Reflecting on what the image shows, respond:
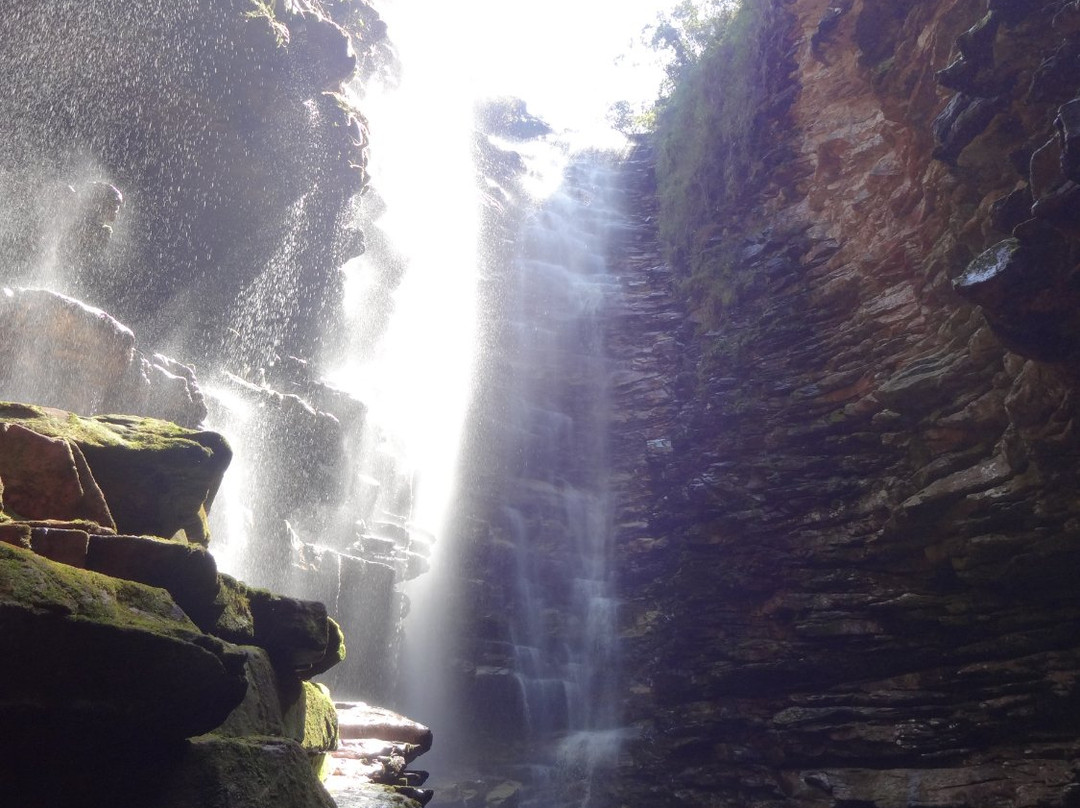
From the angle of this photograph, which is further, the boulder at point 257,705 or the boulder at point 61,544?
the boulder at point 257,705

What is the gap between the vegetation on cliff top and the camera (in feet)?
69.6

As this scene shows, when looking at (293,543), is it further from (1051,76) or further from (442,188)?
(442,188)

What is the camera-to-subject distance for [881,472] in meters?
13.9

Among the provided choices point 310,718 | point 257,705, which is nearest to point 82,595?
point 257,705

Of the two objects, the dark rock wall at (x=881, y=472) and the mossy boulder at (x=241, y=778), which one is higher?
the dark rock wall at (x=881, y=472)

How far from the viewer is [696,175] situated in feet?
80.4

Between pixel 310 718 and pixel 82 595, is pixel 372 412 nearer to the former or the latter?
pixel 310 718

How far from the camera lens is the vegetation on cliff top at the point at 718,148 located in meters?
21.2

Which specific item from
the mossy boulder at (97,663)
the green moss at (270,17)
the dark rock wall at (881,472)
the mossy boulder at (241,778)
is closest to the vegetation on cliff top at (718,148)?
the dark rock wall at (881,472)

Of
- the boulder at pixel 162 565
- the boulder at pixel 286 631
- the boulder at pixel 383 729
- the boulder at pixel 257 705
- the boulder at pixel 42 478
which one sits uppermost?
the boulder at pixel 42 478

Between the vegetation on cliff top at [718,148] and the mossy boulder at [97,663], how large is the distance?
58.8ft

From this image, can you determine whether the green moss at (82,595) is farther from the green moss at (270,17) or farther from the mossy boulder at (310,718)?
the green moss at (270,17)

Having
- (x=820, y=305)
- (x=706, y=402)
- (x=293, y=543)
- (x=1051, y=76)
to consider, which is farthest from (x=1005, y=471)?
(x=293, y=543)

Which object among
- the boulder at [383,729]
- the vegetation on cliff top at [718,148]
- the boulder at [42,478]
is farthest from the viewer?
the vegetation on cliff top at [718,148]
